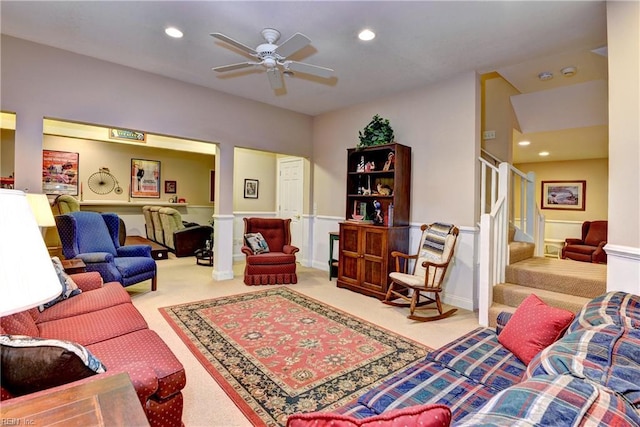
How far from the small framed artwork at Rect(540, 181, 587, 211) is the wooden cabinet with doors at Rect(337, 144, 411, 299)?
18.3 feet

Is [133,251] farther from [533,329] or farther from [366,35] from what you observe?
[533,329]

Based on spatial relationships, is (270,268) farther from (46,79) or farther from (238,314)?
(46,79)

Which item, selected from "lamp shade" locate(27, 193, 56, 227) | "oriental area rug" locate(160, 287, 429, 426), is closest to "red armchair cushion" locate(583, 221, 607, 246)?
"oriental area rug" locate(160, 287, 429, 426)

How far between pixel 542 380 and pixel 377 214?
381 centimetres

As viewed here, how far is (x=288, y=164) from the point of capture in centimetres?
680

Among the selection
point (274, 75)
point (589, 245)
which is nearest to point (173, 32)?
point (274, 75)

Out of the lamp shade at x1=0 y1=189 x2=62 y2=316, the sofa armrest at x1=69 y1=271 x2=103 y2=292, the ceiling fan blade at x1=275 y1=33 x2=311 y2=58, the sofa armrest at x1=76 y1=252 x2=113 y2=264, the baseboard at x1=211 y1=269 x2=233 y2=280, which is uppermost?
the ceiling fan blade at x1=275 y1=33 x2=311 y2=58

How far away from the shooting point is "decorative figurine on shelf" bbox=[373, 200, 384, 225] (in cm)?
459

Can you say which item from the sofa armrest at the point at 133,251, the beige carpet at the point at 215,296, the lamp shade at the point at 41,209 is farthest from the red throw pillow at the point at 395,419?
the sofa armrest at the point at 133,251

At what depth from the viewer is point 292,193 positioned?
6695mm

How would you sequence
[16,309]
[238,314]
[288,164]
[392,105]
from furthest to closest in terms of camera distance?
1. [288,164]
2. [392,105]
3. [238,314]
4. [16,309]

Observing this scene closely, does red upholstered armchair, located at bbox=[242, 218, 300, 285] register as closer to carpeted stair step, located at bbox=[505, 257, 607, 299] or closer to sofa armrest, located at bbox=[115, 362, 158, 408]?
carpeted stair step, located at bbox=[505, 257, 607, 299]

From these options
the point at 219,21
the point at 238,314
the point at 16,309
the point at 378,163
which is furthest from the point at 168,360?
the point at 378,163

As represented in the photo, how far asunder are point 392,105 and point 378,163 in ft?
2.83
